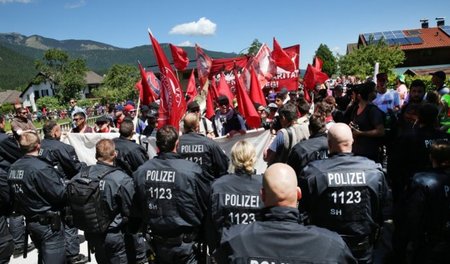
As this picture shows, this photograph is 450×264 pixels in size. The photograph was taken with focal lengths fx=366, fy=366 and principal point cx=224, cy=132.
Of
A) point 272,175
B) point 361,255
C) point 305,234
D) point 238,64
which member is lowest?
point 361,255

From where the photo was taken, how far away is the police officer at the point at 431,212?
333cm

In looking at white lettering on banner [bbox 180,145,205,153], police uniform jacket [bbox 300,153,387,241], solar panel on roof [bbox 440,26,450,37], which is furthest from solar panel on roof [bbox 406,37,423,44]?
police uniform jacket [bbox 300,153,387,241]

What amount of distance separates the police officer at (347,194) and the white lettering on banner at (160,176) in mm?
1417

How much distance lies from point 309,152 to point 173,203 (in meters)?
1.84

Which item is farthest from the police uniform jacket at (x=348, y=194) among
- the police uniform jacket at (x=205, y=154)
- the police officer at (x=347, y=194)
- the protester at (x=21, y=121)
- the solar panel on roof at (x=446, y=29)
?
the solar panel on roof at (x=446, y=29)

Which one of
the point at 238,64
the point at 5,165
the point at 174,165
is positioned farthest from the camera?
the point at 238,64

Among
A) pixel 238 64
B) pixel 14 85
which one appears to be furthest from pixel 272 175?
pixel 14 85

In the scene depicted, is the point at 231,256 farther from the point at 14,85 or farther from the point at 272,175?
the point at 14,85

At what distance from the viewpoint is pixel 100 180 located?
14.4 ft

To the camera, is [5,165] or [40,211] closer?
[40,211]

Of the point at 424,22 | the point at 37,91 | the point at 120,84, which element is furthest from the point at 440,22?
the point at 37,91

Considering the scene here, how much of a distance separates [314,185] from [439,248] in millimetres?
1238

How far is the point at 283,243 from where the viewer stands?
2.11 m

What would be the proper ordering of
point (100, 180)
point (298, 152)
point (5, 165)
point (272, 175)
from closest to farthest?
point (272, 175), point (100, 180), point (298, 152), point (5, 165)
